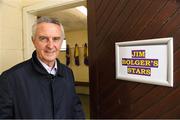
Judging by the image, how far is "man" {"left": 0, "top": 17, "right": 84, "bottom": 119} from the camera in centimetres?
117

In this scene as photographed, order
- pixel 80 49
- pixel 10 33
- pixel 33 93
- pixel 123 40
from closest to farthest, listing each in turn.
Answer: pixel 33 93, pixel 123 40, pixel 10 33, pixel 80 49

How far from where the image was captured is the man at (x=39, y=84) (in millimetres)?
1165

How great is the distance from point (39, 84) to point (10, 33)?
1.04m

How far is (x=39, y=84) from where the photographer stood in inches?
48.9

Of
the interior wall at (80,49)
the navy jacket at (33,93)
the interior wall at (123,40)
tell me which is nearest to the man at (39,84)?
the navy jacket at (33,93)

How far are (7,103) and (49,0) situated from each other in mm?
1123

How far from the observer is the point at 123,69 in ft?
4.66

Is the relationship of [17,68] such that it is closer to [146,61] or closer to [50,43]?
[50,43]

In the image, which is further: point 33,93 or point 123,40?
point 123,40

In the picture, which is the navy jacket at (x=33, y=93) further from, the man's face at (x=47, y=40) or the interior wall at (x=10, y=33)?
the interior wall at (x=10, y=33)

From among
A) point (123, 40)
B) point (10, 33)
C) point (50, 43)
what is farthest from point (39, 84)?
point (10, 33)

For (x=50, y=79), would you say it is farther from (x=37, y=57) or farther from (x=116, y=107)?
(x=116, y=107)

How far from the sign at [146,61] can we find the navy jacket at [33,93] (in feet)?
1.41

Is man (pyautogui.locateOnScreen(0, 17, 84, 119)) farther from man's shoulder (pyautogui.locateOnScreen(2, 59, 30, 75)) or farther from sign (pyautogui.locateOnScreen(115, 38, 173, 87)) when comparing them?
sign (pyautogui.locateOnScreen(115, 38, 173, 87))
